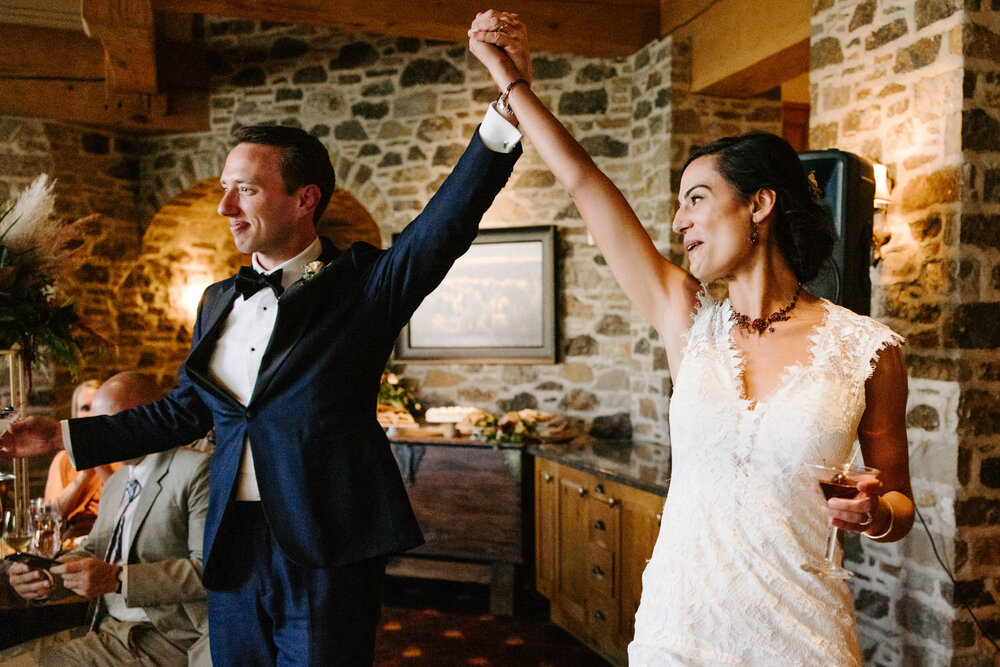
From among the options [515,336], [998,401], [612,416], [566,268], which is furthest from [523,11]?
[998,401]

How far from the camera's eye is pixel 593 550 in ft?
13.1

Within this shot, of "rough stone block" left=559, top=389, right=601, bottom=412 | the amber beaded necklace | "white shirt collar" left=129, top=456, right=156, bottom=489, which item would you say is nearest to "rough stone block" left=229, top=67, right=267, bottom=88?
"rough stone block" left=559, top=389, right=601, bottom=412

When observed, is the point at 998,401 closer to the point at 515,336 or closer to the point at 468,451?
the point at 468,451

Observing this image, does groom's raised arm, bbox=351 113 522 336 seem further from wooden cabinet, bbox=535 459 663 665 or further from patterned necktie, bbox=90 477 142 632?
wooden cabinet, bbox=535 459 663 665

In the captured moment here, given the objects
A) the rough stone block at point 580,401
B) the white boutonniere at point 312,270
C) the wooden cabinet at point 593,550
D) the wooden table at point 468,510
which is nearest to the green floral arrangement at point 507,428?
the wooden table at point 468,510

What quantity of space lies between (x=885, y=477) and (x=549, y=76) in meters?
4.60

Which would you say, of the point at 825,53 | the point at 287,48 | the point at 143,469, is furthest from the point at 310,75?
the point at 143,469

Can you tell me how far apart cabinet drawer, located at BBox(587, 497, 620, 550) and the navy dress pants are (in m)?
2.24

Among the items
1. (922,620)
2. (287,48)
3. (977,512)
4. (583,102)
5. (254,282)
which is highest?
(287,48)

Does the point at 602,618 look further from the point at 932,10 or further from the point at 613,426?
the point at 932,10

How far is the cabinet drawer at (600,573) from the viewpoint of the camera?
3.80m

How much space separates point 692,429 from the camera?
1.41 metres

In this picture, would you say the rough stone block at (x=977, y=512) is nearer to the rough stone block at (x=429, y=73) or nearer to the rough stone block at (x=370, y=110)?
the rough stone block at (x=429, y=73)

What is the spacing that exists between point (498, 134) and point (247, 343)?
2.32ft
